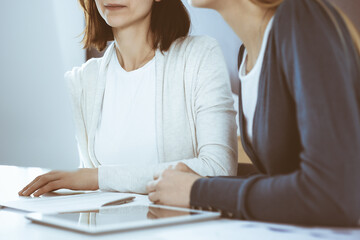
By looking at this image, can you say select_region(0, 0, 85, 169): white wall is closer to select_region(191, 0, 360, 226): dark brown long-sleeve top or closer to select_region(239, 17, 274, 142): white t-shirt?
select_region(239, 17, 274, 142): white t-shirt

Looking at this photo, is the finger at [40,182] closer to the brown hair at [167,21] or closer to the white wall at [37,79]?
the brown hair at [167,21]

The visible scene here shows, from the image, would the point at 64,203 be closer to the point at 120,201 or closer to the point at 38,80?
the point at 120,201

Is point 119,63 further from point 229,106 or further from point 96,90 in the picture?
point 229,106

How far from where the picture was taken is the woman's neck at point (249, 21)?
3.00 ft

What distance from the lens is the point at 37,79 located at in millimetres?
3121

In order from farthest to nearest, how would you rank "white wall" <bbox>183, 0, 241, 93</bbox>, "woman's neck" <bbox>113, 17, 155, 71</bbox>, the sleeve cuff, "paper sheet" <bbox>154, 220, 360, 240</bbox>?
"white wall" <bbox>183, 0, 241, 93</bbox> → "woman's neck" <bbox>113, 17, 155, 71</bbox> → the sleeve cuff → "paper sheet" <bbox>154, 220, 360, 240</bbox>

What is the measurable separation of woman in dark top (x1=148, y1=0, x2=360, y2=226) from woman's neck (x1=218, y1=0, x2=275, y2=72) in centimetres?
17

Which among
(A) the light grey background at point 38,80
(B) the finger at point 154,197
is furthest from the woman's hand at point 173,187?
(A) the light grey background at point 38,80

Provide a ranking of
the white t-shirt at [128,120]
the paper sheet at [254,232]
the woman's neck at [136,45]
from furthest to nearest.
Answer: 1. the woman's neck at [136,45]
2. the white t-shirt at [128,120]
3. the paper sheet at [254,232]

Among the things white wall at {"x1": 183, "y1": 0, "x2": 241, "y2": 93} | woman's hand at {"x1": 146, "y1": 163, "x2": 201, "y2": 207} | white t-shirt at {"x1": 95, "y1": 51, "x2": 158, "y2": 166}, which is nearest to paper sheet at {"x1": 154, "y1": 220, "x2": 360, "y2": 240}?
woman's hand at {"x1": 146, "y1": 163, "x2": 201, "y2": 207}

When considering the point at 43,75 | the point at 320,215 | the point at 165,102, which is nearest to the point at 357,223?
the point at 320,215

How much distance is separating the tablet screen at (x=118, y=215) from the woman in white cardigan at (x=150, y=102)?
14.4 inches

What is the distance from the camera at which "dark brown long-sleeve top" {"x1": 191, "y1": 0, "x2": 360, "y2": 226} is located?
598 millimetres

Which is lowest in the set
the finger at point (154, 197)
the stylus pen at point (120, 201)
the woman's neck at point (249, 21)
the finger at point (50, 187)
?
the finger at point (50, 187)
